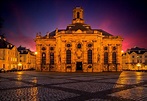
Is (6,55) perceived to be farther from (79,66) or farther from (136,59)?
(136,59)

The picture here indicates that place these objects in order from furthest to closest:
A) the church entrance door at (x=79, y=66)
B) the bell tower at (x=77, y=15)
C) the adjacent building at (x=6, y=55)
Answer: the bell tower at (x=77, y=15) < the adjacent building at (x=6, y=55) < the church entrance door at (x=79, y=66)

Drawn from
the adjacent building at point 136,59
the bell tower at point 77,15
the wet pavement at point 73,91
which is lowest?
the wet pavement at point 73,91

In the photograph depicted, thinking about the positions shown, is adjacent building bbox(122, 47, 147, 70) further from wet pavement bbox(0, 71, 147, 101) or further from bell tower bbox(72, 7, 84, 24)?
wet pavement bbox(0, 71, 147, 101)

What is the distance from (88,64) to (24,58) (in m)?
52.0

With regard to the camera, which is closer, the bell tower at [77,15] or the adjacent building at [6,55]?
the adjacent building at [6,55]

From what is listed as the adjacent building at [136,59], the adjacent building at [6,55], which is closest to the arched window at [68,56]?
the adjacent building at [6,55]

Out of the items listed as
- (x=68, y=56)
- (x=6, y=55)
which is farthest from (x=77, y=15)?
(x=6, y=55)

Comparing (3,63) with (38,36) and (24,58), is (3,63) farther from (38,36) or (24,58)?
(24,58)

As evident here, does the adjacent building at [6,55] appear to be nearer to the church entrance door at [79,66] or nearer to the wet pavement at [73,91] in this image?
the church entrance door at [79,66]

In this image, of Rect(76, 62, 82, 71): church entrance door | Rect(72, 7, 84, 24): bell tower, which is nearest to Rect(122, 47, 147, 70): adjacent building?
Rect(72, 7, 84, 24): bell tower

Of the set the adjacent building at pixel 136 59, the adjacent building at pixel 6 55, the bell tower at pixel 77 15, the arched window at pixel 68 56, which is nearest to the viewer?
the arched window at pixel 68 56

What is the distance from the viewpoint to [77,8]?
71.8 m

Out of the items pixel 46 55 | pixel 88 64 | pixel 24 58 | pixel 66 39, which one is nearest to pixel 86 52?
pixel 88 64

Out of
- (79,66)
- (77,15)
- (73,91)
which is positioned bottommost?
(73,91)
